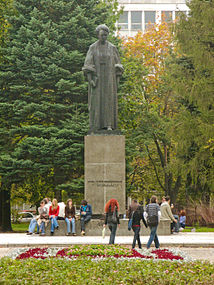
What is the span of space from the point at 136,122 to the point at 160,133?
2343 mm

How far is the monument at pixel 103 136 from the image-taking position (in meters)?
18.8

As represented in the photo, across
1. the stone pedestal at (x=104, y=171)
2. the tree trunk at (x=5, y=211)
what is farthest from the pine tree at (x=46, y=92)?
the stone pedestal at (x=104, y=171)

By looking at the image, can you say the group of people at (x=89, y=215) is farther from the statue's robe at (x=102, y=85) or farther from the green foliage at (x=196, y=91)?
the green foliage at (x=196, y=91)

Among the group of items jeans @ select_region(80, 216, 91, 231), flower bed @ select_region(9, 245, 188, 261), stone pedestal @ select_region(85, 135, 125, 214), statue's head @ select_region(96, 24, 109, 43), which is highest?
statue's head @ select_region(96, 24, 109, 43)

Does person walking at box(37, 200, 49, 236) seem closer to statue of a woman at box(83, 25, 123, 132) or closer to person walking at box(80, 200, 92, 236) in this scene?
person walking at box(80, 200, 92, 236)

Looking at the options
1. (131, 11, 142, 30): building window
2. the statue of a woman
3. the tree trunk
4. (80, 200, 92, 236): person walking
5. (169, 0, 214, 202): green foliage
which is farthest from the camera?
(131, 11, 142, 30): building window

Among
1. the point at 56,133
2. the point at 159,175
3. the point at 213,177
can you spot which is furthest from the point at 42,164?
the point at 159,175

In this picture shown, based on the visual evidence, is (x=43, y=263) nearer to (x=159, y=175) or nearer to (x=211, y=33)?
(x=211, y=33)

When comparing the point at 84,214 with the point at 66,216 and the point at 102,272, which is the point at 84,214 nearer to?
the point at 66,216

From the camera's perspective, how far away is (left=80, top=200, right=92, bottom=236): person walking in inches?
717

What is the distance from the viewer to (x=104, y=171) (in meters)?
19.0

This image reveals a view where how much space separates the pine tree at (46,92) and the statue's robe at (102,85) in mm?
4672

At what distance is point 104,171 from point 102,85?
10.5ft

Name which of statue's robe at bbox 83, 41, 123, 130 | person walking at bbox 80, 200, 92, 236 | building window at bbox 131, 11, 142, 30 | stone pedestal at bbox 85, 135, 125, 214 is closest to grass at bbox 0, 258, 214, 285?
person walking at bbox 80, 200, 92, 236
